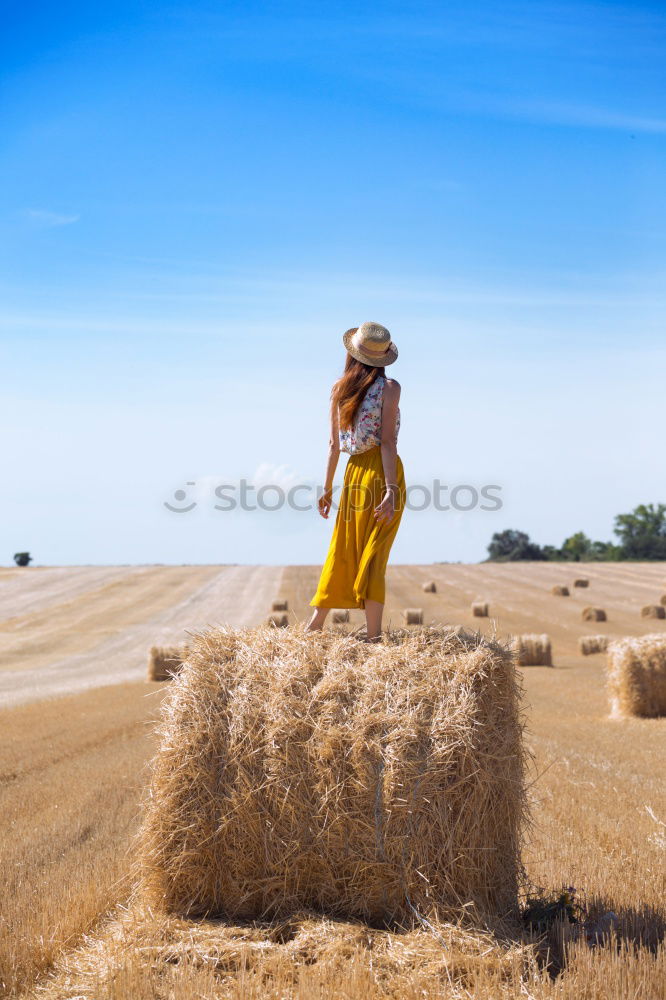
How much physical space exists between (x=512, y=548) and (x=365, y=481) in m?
57.2

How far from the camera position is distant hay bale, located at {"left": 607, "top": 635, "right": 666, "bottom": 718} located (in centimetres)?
1421

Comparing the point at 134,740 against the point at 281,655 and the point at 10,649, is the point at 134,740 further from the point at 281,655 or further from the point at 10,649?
the point at 10,649

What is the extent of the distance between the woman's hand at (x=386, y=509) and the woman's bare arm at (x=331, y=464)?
534 millimetres

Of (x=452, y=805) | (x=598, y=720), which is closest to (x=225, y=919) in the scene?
(x=452, y=805)

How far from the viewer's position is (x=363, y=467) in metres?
6.41

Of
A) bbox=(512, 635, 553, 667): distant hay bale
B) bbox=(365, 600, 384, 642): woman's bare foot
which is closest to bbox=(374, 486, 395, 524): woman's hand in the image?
bbox=(365, 600, 384, 642): woman's bare foot

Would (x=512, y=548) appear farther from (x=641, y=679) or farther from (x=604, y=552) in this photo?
(x=641, y=679)

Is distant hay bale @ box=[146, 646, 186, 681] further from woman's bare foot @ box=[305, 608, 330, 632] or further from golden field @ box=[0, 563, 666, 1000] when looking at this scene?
woman's bare foot @ box=[305, 608, 330, 632]

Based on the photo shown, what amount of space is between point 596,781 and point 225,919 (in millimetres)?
4794

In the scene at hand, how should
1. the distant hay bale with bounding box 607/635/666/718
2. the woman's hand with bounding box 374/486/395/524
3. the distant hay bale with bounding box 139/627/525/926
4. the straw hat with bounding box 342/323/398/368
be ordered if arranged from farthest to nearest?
the distant hay bale with bounding box 607/635/666/718, the straw hat with bounding box 342/323/398/368, the woman's hand with bounding box 374/486/395/524, the distant hay bale with bounding box 139/627/525/926

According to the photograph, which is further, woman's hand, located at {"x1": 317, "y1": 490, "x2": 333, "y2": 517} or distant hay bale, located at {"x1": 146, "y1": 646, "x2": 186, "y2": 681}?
distant hay bale, located at {"x1": 146, "y1": 646, "x2": 186, "y2": 681}

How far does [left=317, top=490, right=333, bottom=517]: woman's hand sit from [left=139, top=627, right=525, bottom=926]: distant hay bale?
1350mm

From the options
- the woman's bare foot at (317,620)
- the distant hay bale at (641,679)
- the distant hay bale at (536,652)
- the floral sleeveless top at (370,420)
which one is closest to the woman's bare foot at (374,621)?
the woman's bare foot at (317,620)

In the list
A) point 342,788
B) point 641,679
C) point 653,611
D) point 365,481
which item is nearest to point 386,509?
point 365,481
